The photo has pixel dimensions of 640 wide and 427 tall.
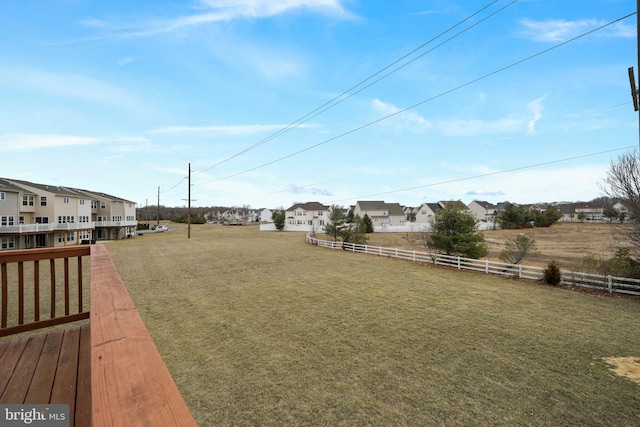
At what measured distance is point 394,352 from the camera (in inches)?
211

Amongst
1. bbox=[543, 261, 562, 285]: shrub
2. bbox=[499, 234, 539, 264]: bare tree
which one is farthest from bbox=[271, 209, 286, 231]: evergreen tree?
bbox=[543, 261, 562, 285]: shrub

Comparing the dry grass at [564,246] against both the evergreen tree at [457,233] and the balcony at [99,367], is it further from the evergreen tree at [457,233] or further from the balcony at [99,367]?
the balcony at [99,367]

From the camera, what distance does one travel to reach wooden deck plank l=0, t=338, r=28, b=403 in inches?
97.5

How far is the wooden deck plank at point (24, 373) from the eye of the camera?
2279mm

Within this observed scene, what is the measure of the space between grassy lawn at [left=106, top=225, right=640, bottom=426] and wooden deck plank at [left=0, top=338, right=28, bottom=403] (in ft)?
6.93

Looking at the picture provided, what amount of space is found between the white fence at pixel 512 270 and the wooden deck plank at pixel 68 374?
14.1 m

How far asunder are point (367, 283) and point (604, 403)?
7.29 meters

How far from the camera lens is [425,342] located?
19.0ft

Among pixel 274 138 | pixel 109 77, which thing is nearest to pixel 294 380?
pixel 109 77

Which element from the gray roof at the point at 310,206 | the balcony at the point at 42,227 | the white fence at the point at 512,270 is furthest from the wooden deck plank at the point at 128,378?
the gray roof at the point at 310,206

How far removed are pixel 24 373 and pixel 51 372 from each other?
259 millimetres

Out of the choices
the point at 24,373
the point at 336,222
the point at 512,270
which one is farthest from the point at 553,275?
the point at 336,222

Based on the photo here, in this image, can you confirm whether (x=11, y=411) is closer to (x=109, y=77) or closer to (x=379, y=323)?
(x=379, y=323)
